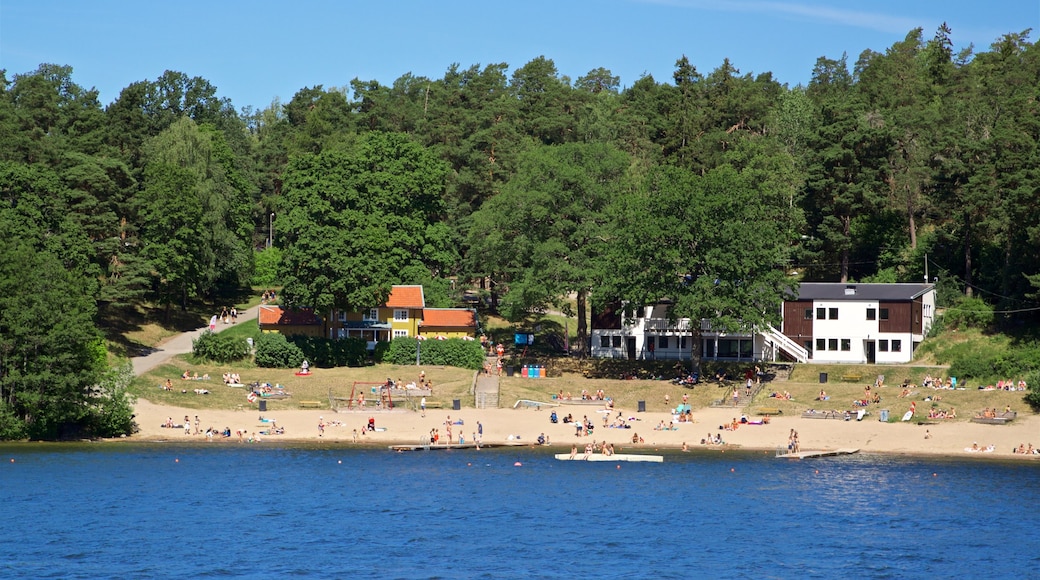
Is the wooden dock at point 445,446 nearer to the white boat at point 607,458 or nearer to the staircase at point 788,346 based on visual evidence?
the white boat at point 607,458

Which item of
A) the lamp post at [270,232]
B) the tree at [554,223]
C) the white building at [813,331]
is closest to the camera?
the tree at [554,223]

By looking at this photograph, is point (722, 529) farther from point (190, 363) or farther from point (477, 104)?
point (477, 104)

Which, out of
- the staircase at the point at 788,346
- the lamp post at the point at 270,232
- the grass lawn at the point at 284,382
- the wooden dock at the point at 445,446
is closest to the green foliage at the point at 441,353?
the grass lawn at the point at 284,382

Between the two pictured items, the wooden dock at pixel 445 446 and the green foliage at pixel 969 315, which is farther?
the green foliage at pixel 969 315

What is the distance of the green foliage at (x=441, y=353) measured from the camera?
324ft

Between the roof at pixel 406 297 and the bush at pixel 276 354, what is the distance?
10.8 metres

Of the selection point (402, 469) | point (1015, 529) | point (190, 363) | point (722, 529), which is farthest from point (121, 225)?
point (1015, 529)

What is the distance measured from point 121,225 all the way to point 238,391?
25120 millimetres

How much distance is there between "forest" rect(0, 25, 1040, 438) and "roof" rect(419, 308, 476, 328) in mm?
4373

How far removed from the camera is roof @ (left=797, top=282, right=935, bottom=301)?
9925 cm

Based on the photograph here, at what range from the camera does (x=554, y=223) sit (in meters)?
102

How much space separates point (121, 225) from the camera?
10719 centimetres

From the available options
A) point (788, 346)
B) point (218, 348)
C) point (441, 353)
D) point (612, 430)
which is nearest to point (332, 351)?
point (441, 353)

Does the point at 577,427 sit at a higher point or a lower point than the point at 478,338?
lower
